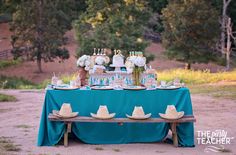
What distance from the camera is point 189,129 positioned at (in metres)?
8.22

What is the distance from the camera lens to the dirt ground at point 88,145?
25.1 ft

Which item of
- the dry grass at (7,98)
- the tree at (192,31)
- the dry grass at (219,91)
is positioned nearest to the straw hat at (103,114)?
the dry grass at (7,98)

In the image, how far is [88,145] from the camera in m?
8.17

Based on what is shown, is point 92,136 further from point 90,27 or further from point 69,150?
point 90,27

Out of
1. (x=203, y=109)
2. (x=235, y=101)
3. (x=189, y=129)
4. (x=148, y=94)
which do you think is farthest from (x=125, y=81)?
(x=235, y=101)

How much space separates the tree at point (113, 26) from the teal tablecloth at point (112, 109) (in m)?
23.0

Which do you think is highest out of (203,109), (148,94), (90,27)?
(90,27)

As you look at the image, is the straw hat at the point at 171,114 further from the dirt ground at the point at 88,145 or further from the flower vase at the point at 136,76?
the flower vase at the point at 136,76

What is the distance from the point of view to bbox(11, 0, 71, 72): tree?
109ft

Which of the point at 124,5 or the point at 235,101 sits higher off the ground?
the point at 124,5

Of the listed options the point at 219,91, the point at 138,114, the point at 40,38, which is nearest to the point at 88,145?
the point at 138,114

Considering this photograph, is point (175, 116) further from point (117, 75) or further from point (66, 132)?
point (66, 132)

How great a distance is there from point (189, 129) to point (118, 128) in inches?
46.3

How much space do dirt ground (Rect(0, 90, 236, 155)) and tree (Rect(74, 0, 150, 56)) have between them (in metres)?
15.5
